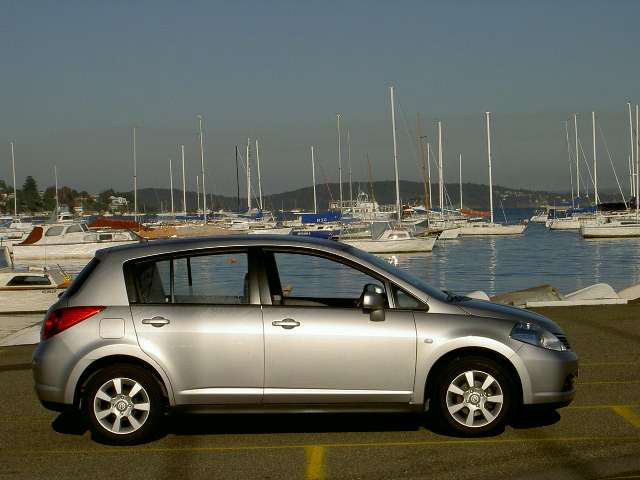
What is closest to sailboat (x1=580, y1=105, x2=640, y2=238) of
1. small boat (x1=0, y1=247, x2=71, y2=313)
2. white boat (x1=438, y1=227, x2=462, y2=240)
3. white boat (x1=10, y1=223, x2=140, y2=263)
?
white boat (x1=438, y1=227, x2=462, y2=240)

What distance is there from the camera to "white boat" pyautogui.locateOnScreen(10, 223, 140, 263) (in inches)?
2463

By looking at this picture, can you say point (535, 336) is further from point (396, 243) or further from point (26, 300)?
point (396, 243)

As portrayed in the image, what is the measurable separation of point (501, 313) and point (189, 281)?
2.41 m

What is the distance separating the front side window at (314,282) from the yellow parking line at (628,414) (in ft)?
7.68

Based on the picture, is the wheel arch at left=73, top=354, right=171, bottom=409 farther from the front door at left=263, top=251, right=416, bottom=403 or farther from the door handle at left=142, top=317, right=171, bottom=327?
the front door at left=263, top=251, right=416, bottom=403

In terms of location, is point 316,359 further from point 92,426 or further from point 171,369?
point 92,426

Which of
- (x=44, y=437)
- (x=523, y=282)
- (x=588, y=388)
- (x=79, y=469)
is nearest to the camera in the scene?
(x=79, y=469)

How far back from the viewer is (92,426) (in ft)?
24.4

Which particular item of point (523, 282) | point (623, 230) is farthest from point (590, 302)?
point (623, 230)

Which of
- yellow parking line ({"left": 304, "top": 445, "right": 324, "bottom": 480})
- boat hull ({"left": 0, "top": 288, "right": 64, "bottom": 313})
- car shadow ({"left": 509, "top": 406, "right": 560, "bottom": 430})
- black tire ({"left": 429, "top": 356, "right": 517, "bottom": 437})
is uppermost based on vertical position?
black tire ({"left": 429, "top": 356, "right": 517, "bottom": 437})

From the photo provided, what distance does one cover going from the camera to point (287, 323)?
7.36 meters

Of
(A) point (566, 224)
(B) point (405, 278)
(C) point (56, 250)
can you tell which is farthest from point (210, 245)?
(A) point (566, 224)

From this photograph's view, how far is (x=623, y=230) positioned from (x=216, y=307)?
79.6 m

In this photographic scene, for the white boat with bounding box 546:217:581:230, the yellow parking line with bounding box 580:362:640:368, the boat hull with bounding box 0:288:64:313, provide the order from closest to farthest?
the yellow parking line with bounding box 580:362:640:368
the boat hull with bounding box 0:288:64:313
the white boat with bounding box 546:217:581:230
